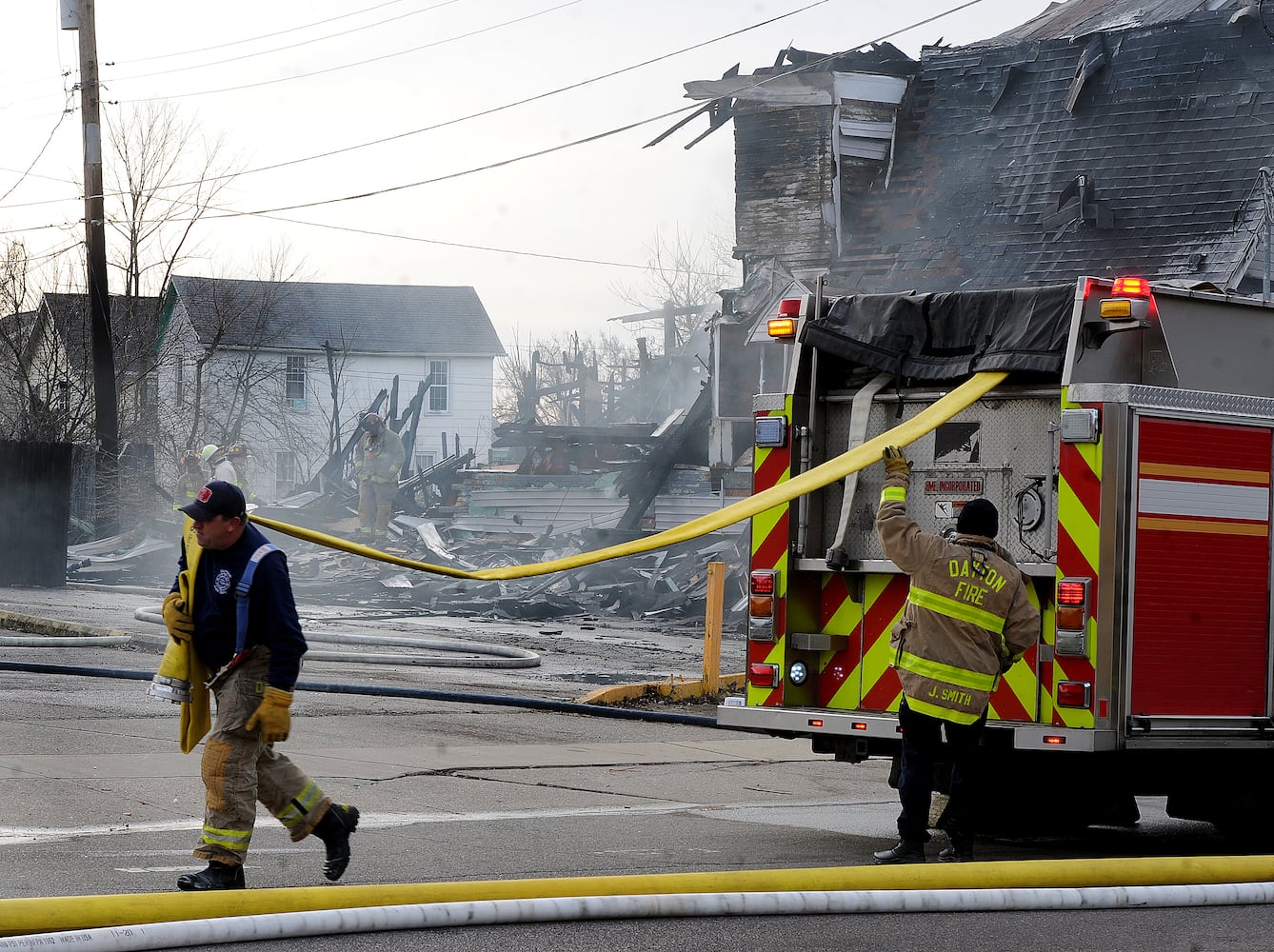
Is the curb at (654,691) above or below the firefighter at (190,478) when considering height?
below

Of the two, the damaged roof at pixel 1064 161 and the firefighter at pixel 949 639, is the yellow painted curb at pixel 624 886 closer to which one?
the firefighter at pixel 949 639

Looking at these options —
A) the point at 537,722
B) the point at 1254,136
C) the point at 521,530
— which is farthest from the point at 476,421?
the point at 537,722

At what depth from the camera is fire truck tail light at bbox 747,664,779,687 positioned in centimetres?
800

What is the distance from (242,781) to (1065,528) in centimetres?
365

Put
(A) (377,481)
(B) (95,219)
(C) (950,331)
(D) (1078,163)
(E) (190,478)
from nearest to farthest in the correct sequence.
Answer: (C) (950,331) → (E) (190,478) → (D) (1078,163) → (B) (95,219) → (A) (377,481)

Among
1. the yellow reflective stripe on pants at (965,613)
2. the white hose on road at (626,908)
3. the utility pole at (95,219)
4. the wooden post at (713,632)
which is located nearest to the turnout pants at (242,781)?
the white hose on road at (626,908)

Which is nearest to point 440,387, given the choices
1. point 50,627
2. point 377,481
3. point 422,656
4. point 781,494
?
point 377,481

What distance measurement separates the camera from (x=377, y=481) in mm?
27031

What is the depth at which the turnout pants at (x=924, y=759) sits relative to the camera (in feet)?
22.4

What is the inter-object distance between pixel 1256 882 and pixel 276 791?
3874 millimetres

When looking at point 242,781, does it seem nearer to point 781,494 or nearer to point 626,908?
point 626,908

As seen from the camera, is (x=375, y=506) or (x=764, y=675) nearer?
(x=764, y=675)

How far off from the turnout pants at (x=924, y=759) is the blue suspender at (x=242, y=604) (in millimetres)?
2820

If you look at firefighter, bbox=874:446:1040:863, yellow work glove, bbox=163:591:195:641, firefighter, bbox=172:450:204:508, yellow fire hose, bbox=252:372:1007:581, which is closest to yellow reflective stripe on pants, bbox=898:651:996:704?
firefighter, bbox=874:446:1040:863
